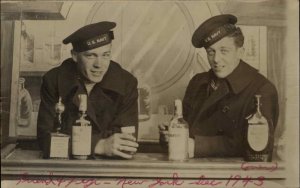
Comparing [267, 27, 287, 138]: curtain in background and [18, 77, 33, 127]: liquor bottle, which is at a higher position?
[267, 27, 287, 138]: curtain in background

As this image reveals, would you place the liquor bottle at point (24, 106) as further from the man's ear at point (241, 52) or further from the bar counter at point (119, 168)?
the man's ear at point (241, 52)

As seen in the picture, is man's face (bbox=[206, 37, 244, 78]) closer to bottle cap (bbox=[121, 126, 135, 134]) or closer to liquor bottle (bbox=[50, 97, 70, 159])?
bottle cap (bbox=[121, 126, 135, 134])

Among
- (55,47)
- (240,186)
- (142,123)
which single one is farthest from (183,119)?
(55,47)

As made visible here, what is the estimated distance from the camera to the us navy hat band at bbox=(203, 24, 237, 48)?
0.95 m

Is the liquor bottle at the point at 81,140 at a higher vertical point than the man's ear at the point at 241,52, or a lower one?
lower

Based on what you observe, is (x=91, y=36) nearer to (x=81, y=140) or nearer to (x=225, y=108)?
(x=81, y=140)

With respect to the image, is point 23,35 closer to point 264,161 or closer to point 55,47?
point 55,47

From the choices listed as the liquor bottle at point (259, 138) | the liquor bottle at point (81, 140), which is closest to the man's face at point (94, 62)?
the liquor bottle at point (81, 140)

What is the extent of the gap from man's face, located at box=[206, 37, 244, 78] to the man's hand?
10.4 inches

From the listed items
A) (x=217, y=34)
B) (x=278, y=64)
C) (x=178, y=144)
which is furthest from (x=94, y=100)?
(x=278, y=64)

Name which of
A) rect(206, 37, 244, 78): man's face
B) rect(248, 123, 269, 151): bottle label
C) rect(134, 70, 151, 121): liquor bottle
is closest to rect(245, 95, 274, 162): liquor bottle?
rect(248, 123, 269, 151): bottle label

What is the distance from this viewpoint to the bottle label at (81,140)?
0.92 meters

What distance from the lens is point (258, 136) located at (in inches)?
36.8
